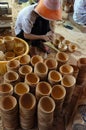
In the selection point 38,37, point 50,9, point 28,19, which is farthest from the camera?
point 38,37

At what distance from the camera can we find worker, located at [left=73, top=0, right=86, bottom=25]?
8.50ft

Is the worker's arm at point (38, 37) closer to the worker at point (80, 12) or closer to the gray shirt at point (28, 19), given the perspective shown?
the gray shirt at point (28, 19)

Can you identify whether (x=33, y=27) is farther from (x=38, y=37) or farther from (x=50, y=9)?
(x=50, y=9)

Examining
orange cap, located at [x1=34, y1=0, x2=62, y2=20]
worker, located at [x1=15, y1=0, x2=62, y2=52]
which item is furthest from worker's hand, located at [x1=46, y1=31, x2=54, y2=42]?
orange cap, located at [x1=34, y1=0, x2=62, y2=20]

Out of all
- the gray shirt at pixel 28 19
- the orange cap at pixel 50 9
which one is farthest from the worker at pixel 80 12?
the orange cap at pixel 50 9

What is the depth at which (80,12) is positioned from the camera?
266 centimetres

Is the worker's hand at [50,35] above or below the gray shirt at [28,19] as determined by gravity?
below

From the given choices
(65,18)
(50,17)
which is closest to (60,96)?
(50,17)

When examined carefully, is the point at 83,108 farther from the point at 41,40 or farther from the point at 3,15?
the point at 3,15

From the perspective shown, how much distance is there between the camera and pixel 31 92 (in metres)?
1.06

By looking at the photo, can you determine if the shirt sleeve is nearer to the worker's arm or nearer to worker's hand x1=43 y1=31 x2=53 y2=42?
the worker's arm

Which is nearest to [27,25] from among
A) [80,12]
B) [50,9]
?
[50,9]

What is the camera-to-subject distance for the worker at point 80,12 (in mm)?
2590

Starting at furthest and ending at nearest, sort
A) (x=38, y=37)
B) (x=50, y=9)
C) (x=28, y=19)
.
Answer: (x=38, y=37) → (x=28, y=19) → (x=50, y=9)
